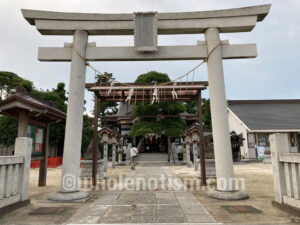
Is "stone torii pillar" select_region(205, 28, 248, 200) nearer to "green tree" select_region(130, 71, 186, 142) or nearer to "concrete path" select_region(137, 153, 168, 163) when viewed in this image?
"green tree" select_region(130, 71, 186, 142)

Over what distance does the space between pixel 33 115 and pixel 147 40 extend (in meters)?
4.76

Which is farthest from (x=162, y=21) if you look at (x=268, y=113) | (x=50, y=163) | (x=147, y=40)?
(x=268, y=113)

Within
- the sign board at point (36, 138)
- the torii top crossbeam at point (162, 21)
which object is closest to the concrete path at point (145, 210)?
the sign board at point (36, 138)

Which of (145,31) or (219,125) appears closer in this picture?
(219,125)

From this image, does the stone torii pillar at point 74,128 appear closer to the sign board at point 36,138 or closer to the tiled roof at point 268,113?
the sign board at point 36,138

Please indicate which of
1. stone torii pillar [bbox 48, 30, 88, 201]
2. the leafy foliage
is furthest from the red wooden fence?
stone torii pillar [bbox 48, 30, 88, 201]

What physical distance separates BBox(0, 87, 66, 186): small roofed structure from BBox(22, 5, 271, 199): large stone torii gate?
152 centimetres

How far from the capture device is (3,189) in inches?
154

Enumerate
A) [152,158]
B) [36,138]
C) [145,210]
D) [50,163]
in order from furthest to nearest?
1. [152,158]
2. [50,163]
3. [36,138]
4. [145,210]

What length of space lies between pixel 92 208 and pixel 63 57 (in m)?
4.15

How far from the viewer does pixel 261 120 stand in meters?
23.5

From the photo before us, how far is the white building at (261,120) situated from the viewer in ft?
70.3

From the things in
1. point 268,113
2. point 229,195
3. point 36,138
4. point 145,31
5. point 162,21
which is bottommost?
point 229,195

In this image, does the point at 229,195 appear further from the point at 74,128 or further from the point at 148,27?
the point at 148,27
